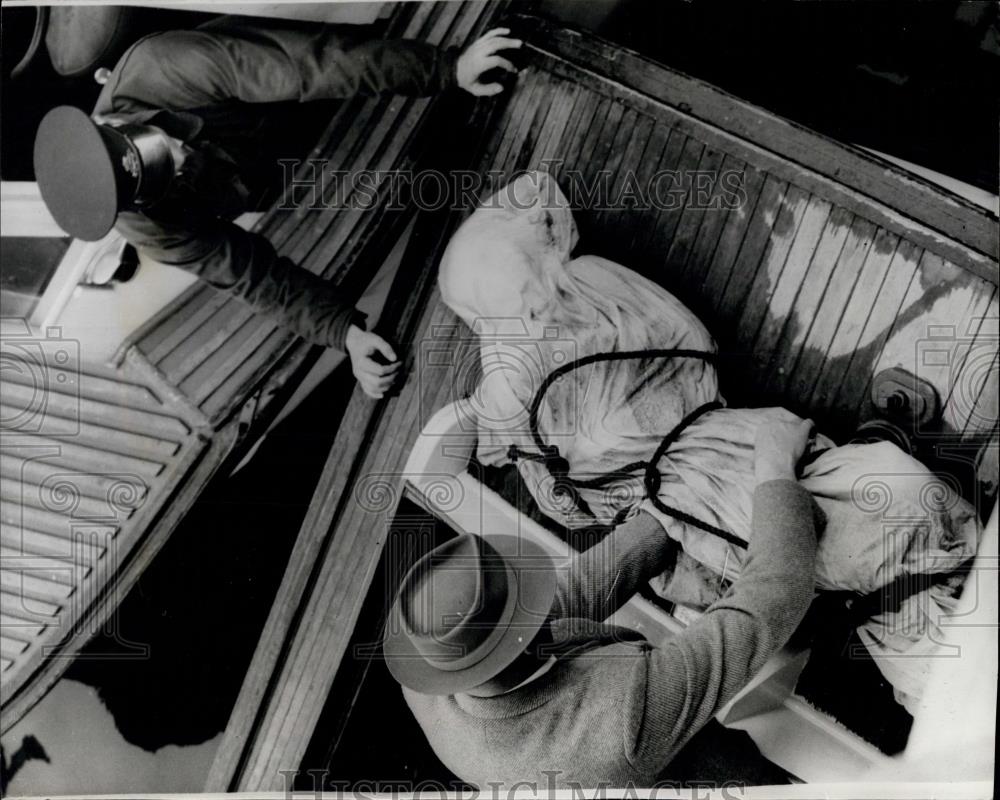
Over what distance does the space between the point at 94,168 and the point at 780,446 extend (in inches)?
53.9

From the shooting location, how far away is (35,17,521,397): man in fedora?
157 cm

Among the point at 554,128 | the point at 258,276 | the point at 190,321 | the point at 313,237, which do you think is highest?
the point at 554,128

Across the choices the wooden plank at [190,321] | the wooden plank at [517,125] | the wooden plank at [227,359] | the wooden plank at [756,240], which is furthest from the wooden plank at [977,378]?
the wooden plank at [190,321]

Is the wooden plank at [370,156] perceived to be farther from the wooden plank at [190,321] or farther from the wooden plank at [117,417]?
the wooden plank at [117,417]

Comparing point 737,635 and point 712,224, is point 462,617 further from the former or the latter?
point 712,224

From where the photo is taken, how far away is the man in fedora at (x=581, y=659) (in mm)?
1238

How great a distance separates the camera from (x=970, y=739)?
4.83ft

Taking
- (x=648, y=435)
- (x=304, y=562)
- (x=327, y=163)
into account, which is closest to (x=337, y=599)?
(x=304, y=562)

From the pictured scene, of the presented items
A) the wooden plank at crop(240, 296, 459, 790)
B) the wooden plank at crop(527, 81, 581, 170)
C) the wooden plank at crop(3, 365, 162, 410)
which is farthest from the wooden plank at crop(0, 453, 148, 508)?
the wooden plank at crop(527, 81, 581, 170)

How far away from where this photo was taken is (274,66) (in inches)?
62.2

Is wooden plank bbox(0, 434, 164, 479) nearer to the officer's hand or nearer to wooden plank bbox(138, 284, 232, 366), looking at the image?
wooden plank bbox(138, 284, 232, 366)

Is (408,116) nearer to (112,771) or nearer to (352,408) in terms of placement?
(352,408)

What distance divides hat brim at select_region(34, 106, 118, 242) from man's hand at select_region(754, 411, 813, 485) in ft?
4.17

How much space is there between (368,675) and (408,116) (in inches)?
43.9
